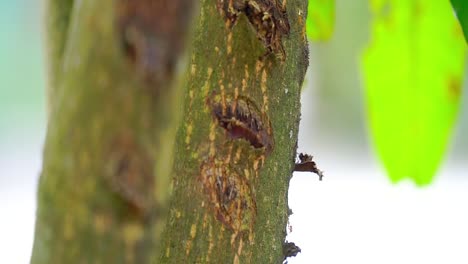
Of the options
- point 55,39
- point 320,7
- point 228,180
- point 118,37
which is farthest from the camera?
point 320,7

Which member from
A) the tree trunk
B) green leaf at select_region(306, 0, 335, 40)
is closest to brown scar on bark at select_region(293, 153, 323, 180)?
the tree trunk

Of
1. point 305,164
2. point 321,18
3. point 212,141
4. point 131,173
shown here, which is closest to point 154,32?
point 131,173

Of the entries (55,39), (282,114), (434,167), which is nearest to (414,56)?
(434,167)

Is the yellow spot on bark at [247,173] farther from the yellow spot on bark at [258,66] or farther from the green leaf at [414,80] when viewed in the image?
the green leaf at [414,80]

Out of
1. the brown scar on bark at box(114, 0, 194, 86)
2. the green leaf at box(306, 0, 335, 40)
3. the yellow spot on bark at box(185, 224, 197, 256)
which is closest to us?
the brown scar on bark at box(114, 0, 194, 86)

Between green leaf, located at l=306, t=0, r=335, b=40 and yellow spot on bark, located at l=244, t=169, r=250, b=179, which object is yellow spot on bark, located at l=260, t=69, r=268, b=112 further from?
green leaf, located at l=306, t=0, r=335, b=40

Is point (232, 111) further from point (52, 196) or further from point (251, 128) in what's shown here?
point (52, 196)
